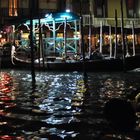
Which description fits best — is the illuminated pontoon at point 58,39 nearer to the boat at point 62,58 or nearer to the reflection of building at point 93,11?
the boat at point 62,58

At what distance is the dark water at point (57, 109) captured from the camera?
46.0 ft

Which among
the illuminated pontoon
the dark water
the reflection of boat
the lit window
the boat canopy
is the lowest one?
the dark water

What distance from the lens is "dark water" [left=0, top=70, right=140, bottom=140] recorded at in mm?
14008

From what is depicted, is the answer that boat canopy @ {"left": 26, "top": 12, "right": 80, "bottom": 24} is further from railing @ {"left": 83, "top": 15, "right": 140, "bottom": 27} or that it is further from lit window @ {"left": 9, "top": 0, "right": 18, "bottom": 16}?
lit window @ {"left": 9, "top": 0, "right": 18, "bottom": 16}

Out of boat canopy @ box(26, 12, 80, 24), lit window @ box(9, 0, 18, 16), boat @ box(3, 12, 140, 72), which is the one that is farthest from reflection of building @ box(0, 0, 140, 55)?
boat canopy @ box(26, 12, 80, 24)

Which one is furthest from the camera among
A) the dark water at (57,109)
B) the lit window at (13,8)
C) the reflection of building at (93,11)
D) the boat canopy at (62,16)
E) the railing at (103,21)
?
the lit window at (13,8)

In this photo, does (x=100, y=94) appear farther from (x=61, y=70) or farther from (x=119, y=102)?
(x=61, y=70)

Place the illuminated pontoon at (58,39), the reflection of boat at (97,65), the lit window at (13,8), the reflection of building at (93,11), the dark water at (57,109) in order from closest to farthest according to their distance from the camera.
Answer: the dark water at (57,109) < the reflection of boat at (97,65) < the illuminated pontoon at (58,39) < the reflection of building at (93,11) < the lit window at (13,8)

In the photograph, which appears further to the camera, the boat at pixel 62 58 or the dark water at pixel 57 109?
the boat at pixel 62 58

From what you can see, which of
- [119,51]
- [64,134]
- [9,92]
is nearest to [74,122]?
[64,134]

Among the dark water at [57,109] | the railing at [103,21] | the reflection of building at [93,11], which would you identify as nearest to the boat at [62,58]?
the railing at [103,21]

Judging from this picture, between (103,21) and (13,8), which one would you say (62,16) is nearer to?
(103,21)

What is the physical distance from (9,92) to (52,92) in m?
2.15

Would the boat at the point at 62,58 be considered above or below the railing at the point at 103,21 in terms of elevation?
below
